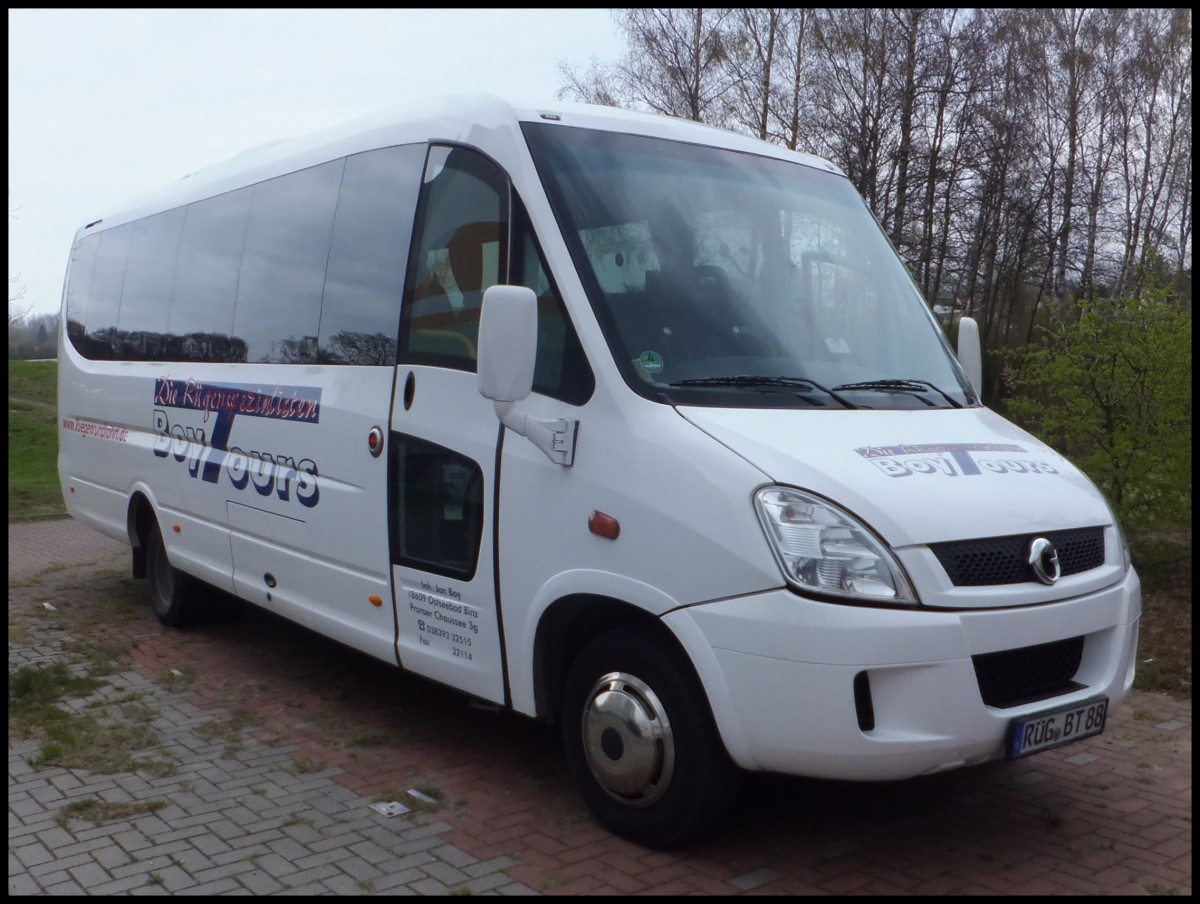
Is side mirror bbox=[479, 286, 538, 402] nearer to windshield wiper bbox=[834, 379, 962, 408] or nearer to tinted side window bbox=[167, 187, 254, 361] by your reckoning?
windshield wiper bbox=[834, 379, 962, 408]

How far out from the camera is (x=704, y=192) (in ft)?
16.4

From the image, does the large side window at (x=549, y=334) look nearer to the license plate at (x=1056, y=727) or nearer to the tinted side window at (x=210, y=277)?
the license plate at (x=1056, y=727)

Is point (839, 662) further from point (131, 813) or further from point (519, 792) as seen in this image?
point (131, 813)

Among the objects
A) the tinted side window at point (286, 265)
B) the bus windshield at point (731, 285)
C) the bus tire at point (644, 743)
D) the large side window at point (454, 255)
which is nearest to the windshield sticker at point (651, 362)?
the bus windshield at point (731, 285)

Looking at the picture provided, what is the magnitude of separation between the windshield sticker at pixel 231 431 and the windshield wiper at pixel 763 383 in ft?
7.68

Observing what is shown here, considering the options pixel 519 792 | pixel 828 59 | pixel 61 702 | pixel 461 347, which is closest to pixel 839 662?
pixel 519 792

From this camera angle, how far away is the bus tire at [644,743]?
402cm

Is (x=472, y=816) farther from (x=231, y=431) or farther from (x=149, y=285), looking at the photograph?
(x=149, y=285)

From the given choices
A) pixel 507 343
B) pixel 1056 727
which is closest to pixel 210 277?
pixel 507 343

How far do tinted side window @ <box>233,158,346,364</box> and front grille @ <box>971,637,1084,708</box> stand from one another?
3705mm

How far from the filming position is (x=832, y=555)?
3.75 m

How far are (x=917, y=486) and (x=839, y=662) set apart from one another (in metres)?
0.69

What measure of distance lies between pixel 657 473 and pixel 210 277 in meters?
4.43

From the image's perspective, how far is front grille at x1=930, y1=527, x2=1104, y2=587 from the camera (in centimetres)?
384
